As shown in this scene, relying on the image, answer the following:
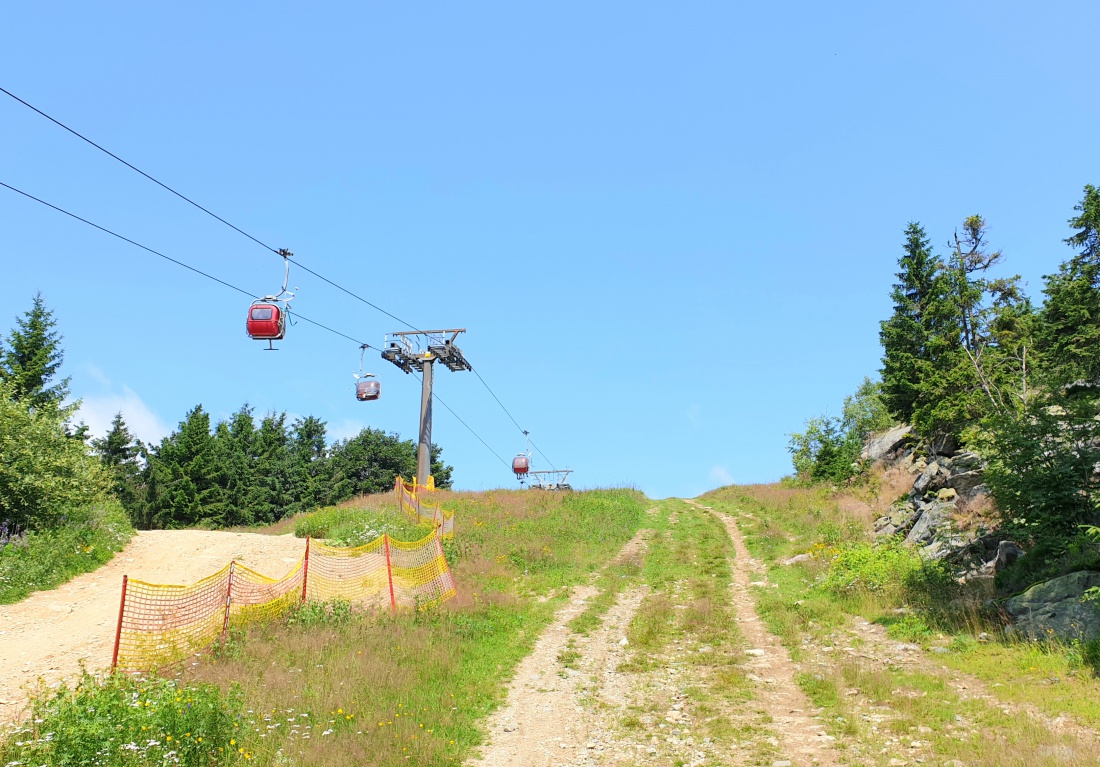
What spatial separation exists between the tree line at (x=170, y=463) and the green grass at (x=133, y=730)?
14433mm

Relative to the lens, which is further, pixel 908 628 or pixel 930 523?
pixel 930 523

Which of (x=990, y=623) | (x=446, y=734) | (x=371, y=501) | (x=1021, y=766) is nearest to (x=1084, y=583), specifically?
(x=990, y=623)

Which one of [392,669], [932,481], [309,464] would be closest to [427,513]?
[392,669]

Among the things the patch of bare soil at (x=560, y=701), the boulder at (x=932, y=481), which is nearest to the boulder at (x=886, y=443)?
the boulder at (x=932, y=481)

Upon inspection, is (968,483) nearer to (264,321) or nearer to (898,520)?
(898,520)

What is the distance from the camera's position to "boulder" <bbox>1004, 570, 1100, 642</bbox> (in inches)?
452

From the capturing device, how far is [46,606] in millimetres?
15828

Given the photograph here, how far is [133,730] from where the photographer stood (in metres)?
7.77

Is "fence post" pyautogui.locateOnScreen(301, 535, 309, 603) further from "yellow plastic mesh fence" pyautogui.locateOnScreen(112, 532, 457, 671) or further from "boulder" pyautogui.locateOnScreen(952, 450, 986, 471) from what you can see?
"boulder" pyautogui.locateOnScreen(952, 450, 986, 471)

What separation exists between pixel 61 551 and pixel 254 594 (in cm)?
873

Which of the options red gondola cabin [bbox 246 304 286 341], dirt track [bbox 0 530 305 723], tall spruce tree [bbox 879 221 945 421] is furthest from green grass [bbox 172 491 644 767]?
tall spruce tree [bbox 879 221 945 421]

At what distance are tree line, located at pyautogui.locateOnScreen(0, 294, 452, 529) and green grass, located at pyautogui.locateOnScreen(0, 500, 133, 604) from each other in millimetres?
631

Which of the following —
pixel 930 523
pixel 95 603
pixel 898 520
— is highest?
pixel 898 520

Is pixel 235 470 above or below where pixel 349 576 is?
above
